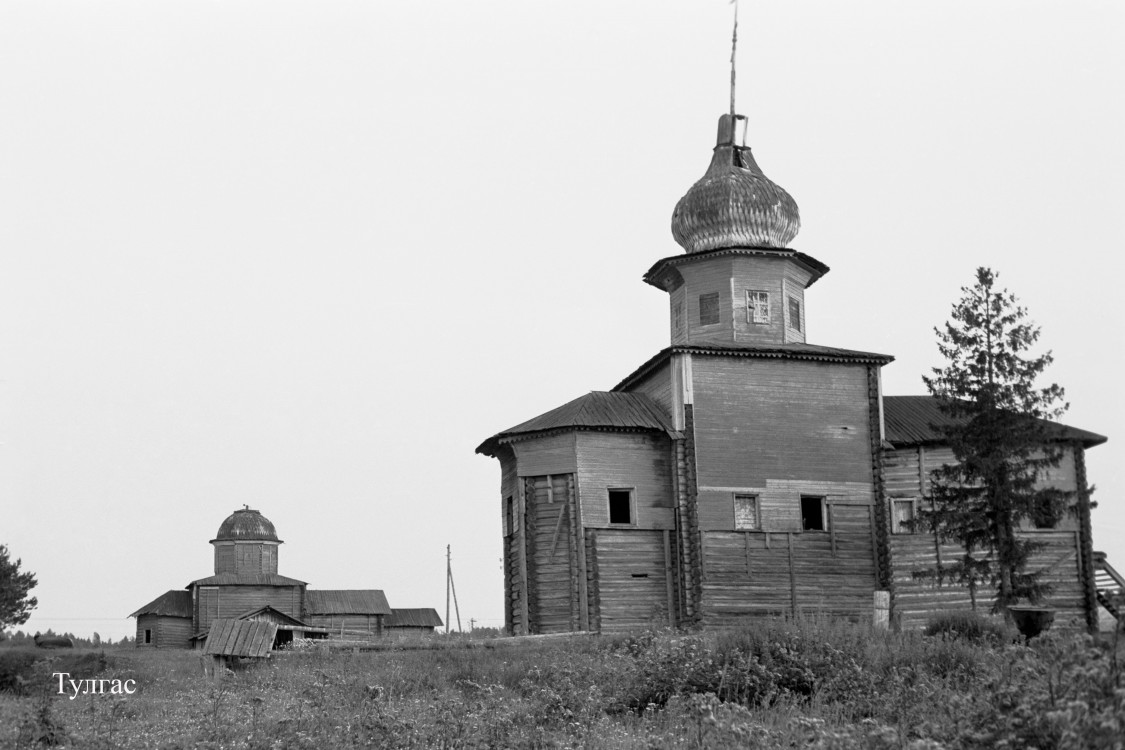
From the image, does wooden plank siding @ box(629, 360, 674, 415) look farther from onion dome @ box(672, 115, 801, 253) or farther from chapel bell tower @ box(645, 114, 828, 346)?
onion dome @ box(672, 115, 801, 253)

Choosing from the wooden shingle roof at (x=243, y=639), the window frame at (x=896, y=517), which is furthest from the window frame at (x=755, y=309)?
the wooden shingle roof at (x=243, y=639)

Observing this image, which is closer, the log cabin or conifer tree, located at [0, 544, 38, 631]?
conifer tree, located at [0, 544, 38, 631]

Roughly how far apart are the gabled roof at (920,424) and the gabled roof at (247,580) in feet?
129

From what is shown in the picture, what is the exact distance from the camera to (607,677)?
1720 centimetres

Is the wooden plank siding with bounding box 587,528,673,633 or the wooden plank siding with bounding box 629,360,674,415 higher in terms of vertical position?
the wooden plank siding with bounding box 629,360,674,415

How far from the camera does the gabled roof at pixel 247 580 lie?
64.3 meters

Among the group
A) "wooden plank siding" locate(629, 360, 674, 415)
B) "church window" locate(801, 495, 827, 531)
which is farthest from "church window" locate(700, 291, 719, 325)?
"church window" locate(801, 495, 827, 531)

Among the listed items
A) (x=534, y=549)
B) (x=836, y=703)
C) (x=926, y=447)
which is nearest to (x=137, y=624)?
(x=534, y=549)

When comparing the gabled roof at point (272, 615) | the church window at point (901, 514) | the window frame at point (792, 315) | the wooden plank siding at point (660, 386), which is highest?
the window frame at point (792, 315)

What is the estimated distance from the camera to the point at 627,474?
3244 centimetres

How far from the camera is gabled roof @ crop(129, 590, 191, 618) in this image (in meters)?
65.8

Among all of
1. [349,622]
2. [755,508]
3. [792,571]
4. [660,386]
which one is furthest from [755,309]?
[349,622]

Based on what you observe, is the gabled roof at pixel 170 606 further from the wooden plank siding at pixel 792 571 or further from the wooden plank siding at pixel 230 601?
the wooden plank siding at pixel 792 571

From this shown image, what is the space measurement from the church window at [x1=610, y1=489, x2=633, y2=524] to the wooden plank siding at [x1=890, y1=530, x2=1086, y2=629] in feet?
23.3
